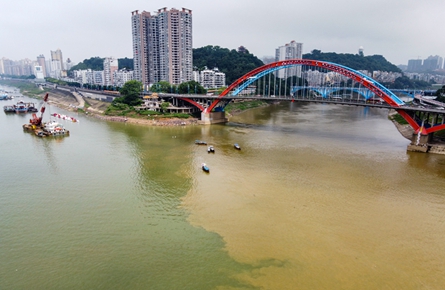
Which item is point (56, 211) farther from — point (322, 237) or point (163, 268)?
point (322, 237)

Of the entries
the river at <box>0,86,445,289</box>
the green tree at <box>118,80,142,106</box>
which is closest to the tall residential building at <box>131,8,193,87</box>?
the green tree at <box>118,80,142,106</box>

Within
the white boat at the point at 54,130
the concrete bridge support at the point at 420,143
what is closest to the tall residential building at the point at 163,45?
the white boat at the point at 54,130

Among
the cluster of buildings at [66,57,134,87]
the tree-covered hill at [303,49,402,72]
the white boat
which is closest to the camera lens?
the white boat

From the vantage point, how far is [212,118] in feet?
121


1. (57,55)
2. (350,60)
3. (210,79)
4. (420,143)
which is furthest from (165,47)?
(57,55)

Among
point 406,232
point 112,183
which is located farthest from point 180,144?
point 406,232

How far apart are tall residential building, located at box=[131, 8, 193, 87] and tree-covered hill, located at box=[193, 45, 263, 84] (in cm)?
1217

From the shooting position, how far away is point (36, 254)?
9.90 meters

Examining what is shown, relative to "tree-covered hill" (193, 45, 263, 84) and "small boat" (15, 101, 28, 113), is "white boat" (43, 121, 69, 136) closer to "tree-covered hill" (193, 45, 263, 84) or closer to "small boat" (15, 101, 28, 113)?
"small boat" (15, 101, 28, 113)

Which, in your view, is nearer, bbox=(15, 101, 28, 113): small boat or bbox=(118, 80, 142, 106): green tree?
bbox=(118, 80, 142, 106): green tree

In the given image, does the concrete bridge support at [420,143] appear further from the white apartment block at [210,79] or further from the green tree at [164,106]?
the white apartment block at [210,79]

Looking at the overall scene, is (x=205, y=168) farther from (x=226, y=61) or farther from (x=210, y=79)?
(x=226, y=61)

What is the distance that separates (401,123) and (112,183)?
35242 millimetres

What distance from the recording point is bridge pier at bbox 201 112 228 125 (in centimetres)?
3628
